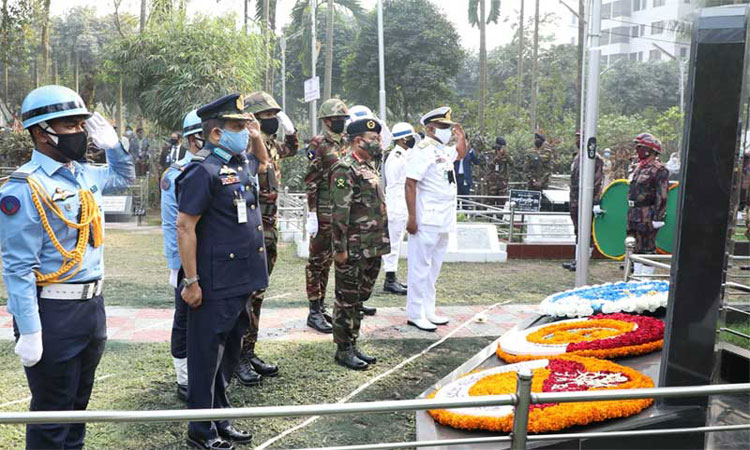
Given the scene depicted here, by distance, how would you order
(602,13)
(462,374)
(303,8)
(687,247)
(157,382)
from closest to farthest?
(687,247), (462,374), (157,382), (602,13), (303,8)

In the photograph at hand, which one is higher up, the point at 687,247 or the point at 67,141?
the point at 67,141

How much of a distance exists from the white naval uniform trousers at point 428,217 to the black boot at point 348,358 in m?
1.33

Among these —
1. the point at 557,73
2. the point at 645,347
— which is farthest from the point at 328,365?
the point at 557,73

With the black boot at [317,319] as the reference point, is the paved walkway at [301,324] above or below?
below

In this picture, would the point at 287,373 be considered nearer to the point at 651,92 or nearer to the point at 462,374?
the point at 462,374

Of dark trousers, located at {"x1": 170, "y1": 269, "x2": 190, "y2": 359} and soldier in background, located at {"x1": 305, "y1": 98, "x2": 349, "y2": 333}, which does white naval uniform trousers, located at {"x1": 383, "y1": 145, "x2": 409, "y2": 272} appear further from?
dark trousers, located at {"x1": 170, "y1": 269, "x2": 190, "y2": 359}

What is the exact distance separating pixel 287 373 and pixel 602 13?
4773 millimetres

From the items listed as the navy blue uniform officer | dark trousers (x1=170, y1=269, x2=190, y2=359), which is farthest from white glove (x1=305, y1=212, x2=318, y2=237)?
the navy blue uniform officer

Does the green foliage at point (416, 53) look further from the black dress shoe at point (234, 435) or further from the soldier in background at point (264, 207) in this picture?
the black dress shoe at point (234, 435)

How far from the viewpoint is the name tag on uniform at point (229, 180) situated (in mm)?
3699

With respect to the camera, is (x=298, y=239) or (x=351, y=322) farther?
(x=298, y=239)

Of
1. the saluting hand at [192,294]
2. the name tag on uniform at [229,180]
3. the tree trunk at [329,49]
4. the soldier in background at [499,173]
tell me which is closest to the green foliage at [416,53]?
the tree trunk at [329,49]

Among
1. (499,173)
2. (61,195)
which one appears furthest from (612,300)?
(499,173)

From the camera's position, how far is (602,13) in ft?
22.8
